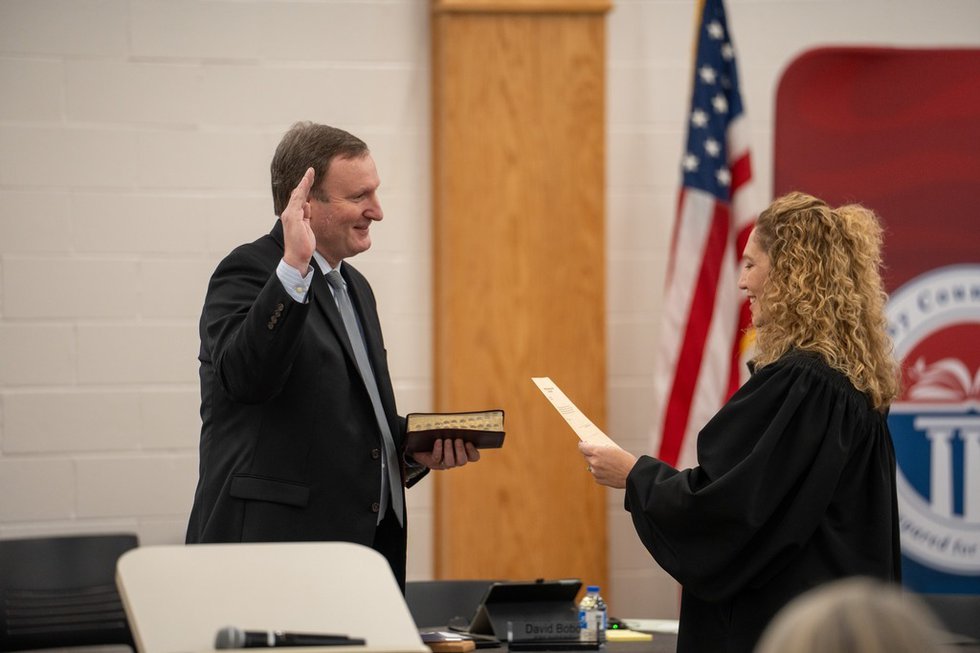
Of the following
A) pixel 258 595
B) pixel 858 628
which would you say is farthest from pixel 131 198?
pixel 858 628

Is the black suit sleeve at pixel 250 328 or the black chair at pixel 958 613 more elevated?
the black suit sleeve at pixel 250 328

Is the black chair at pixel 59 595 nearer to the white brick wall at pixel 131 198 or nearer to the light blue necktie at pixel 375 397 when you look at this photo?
the white brick wall at pixel 131 198

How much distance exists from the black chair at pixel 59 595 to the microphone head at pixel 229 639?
223 centimetres

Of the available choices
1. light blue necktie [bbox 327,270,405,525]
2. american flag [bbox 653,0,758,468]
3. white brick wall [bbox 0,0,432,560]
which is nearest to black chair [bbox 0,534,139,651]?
white brick wall [bbox 0,0,432,560]

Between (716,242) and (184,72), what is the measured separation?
→ 203 centimetres

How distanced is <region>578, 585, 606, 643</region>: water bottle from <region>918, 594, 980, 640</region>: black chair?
3.97 ft

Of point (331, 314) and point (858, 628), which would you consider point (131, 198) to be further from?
point (858, 628)

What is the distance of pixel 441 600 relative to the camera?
381cm

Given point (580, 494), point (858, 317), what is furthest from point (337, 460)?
point (580, 494)

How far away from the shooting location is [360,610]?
1.99 m

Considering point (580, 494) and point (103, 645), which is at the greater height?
point (580, 494)

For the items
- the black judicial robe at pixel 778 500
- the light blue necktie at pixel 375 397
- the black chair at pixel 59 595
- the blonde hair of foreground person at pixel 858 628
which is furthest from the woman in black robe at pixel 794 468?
the black chair at pixel 59 595

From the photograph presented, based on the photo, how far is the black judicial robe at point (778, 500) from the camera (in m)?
2.65

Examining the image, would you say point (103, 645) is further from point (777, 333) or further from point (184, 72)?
point (777, 333)
